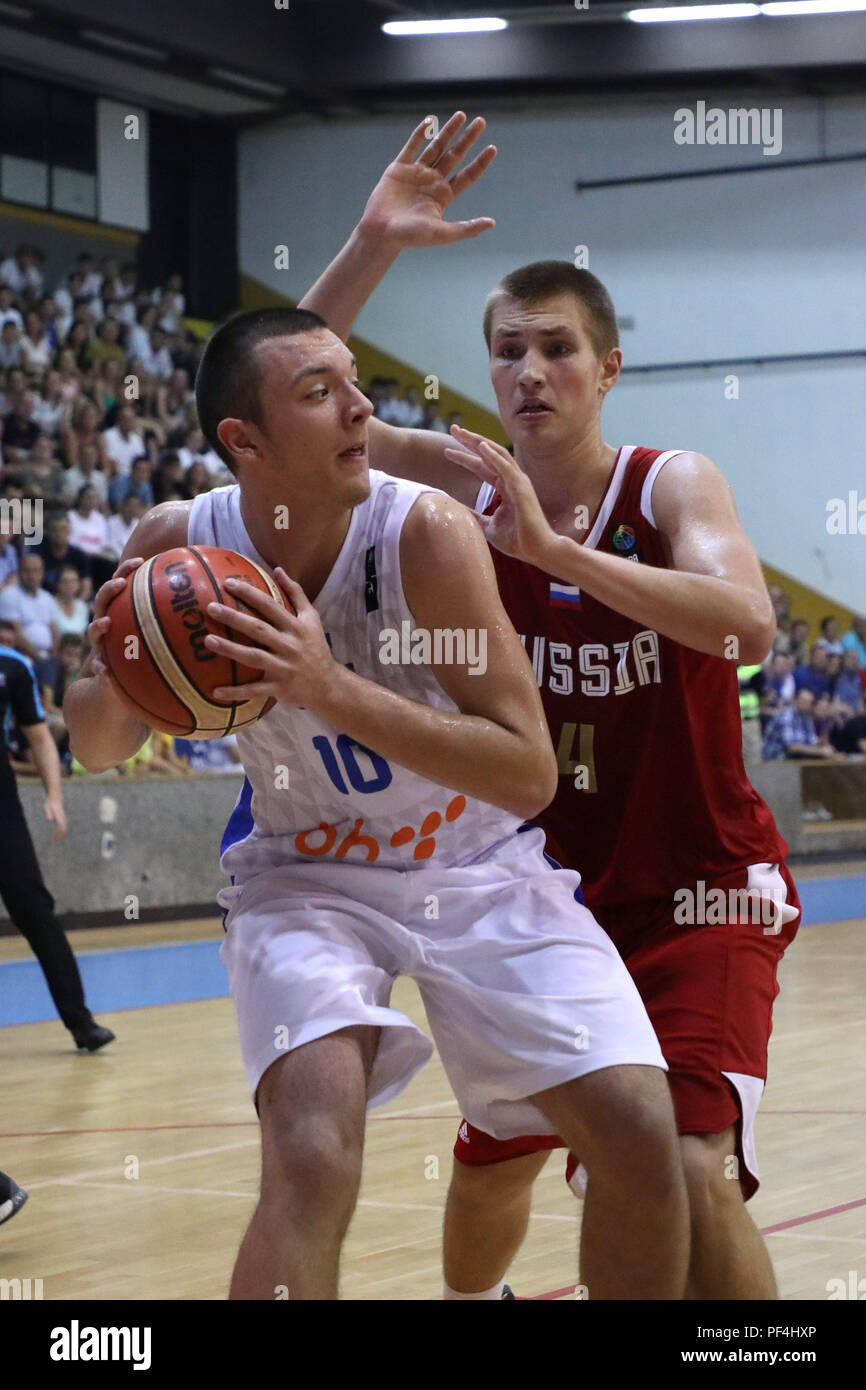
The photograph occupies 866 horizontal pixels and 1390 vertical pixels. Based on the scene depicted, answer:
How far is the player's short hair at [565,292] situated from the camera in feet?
11.9

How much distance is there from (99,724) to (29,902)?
172 inches

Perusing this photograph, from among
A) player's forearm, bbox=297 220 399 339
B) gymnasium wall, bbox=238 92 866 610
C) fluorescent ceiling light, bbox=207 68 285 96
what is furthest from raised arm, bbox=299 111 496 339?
gymnasium wall, bbox=238 92 866 610

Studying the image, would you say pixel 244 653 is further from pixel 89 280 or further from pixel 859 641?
pixel 859 641

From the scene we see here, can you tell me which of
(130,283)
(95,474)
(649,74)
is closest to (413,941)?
(95,474)

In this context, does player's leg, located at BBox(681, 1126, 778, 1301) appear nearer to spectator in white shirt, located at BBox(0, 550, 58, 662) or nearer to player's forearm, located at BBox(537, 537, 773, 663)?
Result: player's forearm, located at BBox(537, 537, 773, 663)

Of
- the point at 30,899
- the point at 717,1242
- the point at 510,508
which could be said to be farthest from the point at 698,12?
the point at 717,1242

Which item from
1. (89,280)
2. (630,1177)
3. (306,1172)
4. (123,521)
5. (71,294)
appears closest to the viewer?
(306,1172)

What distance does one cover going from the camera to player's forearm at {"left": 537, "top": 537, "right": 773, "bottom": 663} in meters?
3.19

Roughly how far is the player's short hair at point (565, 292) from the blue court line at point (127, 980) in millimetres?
5927

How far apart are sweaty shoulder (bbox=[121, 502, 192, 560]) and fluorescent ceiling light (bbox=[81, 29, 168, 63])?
16016 millimetres

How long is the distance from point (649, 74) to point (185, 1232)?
55.6 feet

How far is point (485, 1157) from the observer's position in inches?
144

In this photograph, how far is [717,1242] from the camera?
310 centimetres

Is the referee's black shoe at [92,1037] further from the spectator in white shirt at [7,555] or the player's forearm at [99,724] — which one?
the spectator in white shirt at [7,555]
